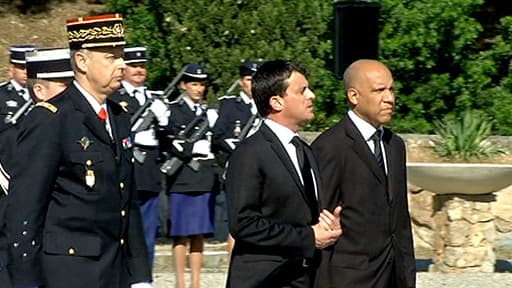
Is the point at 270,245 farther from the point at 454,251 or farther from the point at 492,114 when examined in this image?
the point at 492,114

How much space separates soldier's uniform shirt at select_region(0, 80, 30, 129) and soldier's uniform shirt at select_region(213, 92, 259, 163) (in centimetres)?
164

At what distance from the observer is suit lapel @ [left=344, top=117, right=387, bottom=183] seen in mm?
6348

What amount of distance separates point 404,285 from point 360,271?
9.7 inches

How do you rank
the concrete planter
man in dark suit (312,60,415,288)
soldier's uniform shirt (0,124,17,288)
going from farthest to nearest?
the concrete planter < soldier's uniform shirt (0,124,17,288) < man in dark suit (312,60,415,288)

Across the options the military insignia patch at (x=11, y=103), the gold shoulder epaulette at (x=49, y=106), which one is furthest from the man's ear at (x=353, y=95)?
the military insignia patch at (x=11, y=103)

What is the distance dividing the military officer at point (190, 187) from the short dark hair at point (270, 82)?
14.6 feet

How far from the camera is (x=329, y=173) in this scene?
20.6 feet

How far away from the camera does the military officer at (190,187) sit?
1038cm

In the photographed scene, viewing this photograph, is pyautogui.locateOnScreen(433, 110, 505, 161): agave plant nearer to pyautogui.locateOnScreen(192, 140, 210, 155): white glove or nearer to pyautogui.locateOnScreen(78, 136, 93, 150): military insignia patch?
pyautogui.locateOnScreen(192, 140, 210, 155): white glove

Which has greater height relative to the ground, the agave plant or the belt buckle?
the belt buckle

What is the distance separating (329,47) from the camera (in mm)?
14859

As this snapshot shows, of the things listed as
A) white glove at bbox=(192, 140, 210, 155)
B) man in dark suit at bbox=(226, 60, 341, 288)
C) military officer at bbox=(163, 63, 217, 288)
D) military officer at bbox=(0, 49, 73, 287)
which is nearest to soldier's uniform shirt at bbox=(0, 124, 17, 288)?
military officer at bbox=(0, 49, 73, 287)

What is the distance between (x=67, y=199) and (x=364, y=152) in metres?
1.53

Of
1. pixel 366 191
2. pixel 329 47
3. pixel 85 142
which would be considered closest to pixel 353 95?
pixel 366 191
